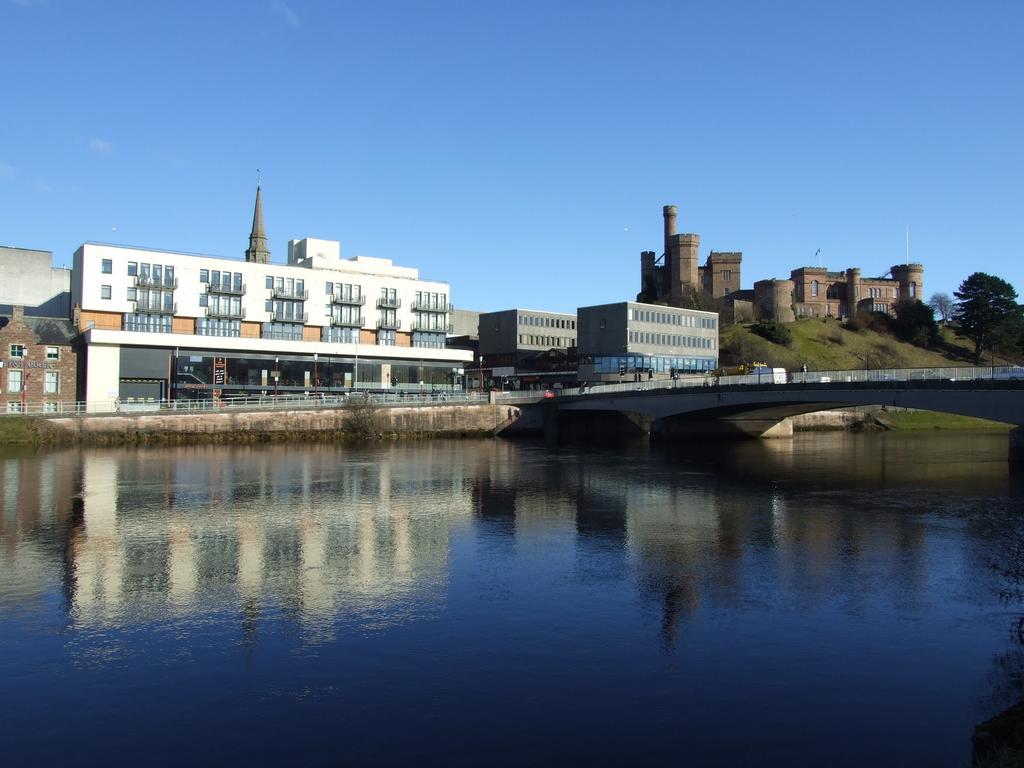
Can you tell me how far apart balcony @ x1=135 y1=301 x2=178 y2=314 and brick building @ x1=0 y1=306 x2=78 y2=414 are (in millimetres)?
6947

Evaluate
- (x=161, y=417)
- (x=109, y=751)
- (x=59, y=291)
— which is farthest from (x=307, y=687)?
(x=59, y=291)

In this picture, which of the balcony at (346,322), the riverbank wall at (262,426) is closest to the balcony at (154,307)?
the balcony at (346,322)

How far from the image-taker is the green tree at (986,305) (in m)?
139

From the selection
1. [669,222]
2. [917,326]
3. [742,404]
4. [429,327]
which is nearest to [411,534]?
[742,404]

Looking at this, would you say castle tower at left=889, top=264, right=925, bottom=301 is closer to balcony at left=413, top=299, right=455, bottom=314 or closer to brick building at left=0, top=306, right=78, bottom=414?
balcony at left=413, top=299, right=455, bottom=314

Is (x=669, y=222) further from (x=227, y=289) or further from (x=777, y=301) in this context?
(x=227, y=289)

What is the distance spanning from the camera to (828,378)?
64.5 metres

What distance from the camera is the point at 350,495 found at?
39312mm

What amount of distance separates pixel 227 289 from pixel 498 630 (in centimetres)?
8261

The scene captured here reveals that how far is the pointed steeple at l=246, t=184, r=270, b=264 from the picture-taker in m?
115

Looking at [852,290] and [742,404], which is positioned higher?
[852,290]

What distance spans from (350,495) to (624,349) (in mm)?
77649

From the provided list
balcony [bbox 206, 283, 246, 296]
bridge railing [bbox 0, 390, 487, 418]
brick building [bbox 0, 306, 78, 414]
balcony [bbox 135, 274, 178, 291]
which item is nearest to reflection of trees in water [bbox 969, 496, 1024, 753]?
bridge railing [bbox 0, 390, 487, 418]

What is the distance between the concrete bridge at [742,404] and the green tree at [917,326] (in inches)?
3197
